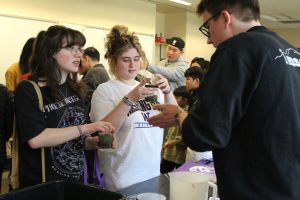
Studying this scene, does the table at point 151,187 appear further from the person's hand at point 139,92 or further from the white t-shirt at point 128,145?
the person's hand at point 139,92

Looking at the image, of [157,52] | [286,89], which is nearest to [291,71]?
[286,89]

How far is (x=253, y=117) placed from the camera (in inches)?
38.5

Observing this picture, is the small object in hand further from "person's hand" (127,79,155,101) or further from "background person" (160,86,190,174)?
"background person" (160,86,190,174)

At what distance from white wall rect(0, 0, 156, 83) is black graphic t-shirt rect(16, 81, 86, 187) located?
346 centimetres

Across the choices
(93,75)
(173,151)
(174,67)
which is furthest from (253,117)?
(174,67)

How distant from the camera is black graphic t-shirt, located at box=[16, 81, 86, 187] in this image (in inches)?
54.3

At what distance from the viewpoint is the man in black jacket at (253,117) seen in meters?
0.95

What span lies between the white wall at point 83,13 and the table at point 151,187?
3.61 meters

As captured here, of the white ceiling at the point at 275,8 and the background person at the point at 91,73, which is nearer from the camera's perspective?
the background person at the point at 91,73

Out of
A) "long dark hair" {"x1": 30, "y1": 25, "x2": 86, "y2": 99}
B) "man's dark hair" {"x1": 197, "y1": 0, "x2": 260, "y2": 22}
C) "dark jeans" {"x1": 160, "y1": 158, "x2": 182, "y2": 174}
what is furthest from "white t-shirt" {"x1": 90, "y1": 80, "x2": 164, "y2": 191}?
"dark jeans" {"x1": 160, "y1": 158, "x2": 182, "y2": 174}

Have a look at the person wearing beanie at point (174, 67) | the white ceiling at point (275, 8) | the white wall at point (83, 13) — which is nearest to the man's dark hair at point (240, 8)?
the person wearing beanie at point (174, 67)

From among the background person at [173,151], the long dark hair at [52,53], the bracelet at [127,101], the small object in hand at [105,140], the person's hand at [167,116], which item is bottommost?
the background person at [173,151]

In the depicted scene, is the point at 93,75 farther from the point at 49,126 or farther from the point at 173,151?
the point at 49,126

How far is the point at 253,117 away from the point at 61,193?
707mm
